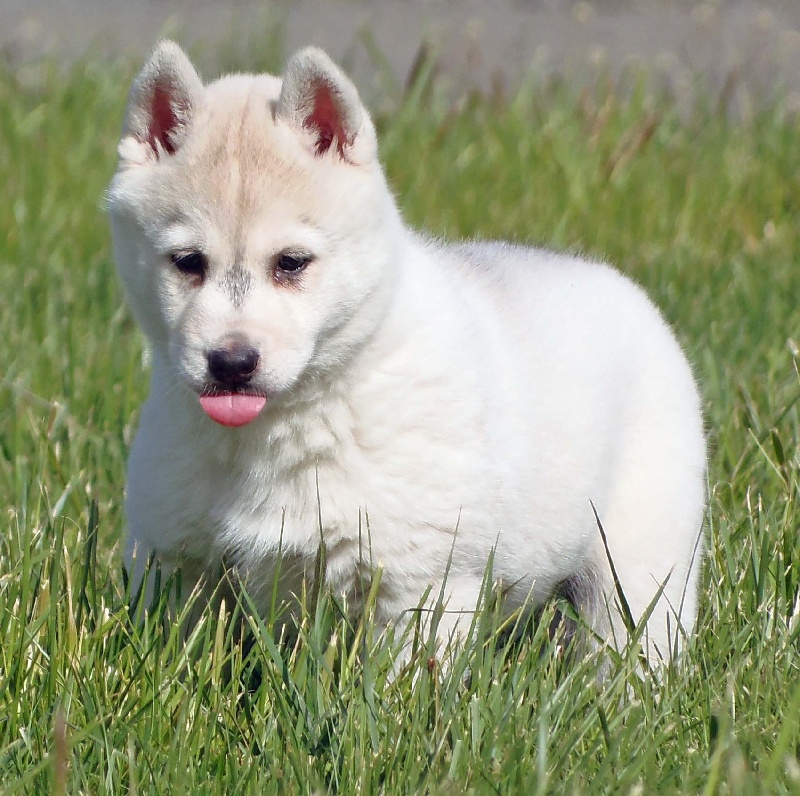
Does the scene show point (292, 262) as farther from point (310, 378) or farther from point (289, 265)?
point (310, 378)

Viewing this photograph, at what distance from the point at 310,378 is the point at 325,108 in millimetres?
571

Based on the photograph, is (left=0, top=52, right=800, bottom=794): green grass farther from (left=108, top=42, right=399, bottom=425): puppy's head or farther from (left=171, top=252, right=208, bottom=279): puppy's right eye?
(left=171, top=252, right=208, bottom=279): puppy's right eye

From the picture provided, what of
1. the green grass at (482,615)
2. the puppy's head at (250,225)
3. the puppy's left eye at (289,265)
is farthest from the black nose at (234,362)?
the green grass at (482,615)

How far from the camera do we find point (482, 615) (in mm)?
2660

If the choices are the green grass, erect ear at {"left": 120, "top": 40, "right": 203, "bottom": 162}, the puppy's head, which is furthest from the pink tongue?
erect ear at {"left": 120, "top": 40, "right": 203, "bottom": 162}

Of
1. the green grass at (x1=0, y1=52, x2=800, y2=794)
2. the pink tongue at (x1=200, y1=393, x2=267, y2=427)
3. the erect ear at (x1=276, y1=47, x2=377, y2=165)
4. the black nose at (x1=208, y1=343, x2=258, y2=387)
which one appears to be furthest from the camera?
the erect ear at (x1=276, y1=47, x2=377, y2=165)

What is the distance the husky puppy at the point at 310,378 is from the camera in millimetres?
2705

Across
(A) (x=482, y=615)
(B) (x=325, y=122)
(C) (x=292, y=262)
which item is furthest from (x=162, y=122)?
(A) (x=482, y=615)

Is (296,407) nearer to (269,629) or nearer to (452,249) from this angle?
(269,629)

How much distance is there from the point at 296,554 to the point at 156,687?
432 millimetres

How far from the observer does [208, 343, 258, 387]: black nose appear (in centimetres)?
260

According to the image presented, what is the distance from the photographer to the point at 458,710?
2.57 meters

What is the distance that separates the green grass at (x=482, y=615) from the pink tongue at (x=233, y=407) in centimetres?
42

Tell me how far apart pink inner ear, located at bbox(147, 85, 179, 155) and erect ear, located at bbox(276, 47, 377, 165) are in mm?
239
